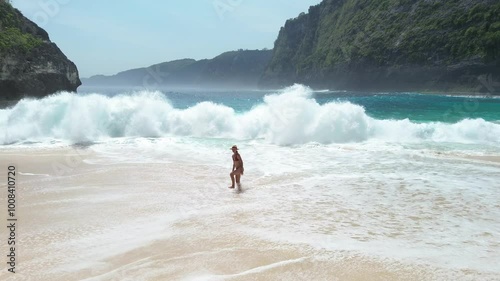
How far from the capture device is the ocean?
16.1 ft

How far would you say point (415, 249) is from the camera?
5.33 m

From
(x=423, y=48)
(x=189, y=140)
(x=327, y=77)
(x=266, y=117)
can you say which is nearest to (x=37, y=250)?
(x=189, y=140)

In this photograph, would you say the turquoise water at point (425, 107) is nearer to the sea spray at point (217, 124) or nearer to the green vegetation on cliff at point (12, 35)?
the sea spray at point (217, 124)

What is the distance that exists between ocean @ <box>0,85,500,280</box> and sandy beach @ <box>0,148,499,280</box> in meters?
0.03

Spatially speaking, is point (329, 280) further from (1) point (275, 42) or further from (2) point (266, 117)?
(1) point (275, 42)

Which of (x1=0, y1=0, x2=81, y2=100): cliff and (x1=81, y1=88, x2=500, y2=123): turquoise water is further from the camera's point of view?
(x1=0, y1=0, x2=81, y2=100): cliff

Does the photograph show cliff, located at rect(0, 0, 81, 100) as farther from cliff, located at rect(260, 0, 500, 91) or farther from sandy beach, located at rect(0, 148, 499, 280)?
cliff, located at rect(260, 0, 500, 91)

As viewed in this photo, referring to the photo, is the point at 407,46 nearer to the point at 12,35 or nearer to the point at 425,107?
the point at 425,107

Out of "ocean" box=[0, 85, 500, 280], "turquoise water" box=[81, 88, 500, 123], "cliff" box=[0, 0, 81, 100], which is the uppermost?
"cliff" box=[0, 0, 81, 100]

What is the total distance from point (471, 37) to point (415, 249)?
7404 cm

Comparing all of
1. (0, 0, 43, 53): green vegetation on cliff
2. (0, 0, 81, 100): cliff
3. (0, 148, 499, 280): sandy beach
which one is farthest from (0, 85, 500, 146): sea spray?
(0, 0, 43, 53): green vegetation on cliff

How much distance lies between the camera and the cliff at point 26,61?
125 ft

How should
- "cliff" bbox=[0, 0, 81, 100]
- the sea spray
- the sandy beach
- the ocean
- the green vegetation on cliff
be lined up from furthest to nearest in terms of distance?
the green vegetation on cliff → "cliff" bbox=[0, 0, 81, 100] → the sea spray → the ocean → the sandy beach

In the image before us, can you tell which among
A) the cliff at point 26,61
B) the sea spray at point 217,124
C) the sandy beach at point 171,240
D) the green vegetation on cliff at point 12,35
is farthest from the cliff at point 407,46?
the sandy beach at point 171,240
